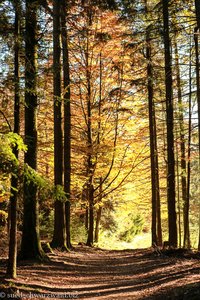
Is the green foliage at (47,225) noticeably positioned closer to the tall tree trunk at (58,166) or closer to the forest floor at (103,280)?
the tall tree trunk at (58,166)

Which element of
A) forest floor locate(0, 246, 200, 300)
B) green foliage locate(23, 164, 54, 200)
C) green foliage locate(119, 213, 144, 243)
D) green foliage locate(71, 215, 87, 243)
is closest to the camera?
forest floor locate(0, 246, 200, 300)

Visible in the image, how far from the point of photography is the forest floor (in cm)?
641

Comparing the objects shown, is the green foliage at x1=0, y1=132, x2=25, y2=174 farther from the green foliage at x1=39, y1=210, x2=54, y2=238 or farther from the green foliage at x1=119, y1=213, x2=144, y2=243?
the green foliage at x1=119, y1=213, x2=144, y2=243

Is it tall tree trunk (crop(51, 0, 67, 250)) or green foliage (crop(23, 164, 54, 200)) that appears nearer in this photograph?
green foliage (crop(23, 164, 54, 200))

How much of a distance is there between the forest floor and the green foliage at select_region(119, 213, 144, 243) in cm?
1631

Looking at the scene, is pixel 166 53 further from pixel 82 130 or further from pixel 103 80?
pixel 82 130

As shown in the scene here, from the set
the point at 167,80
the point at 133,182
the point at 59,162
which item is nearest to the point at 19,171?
the point at 59,162

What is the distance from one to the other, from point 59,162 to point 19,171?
20.7 ft

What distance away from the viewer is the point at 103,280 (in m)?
8.84

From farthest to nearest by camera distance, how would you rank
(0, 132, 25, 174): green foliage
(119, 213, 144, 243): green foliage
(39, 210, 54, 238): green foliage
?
1. (119, 213, 144, 243): green foliage
2. (39, 210, 54, 238): green foliage
3. (0, 132, 25, 174): green foliage

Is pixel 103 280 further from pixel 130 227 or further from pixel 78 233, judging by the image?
pixel 130 227

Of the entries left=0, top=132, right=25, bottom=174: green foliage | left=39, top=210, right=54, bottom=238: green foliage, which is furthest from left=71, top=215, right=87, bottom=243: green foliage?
left=0, top=132, right=25, bottom=174: green foliage

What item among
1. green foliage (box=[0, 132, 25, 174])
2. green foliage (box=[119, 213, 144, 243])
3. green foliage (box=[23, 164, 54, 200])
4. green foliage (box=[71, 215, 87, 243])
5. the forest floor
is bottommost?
green foliage (box=[119, 213, 144, 243])

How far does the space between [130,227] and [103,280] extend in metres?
20.5
